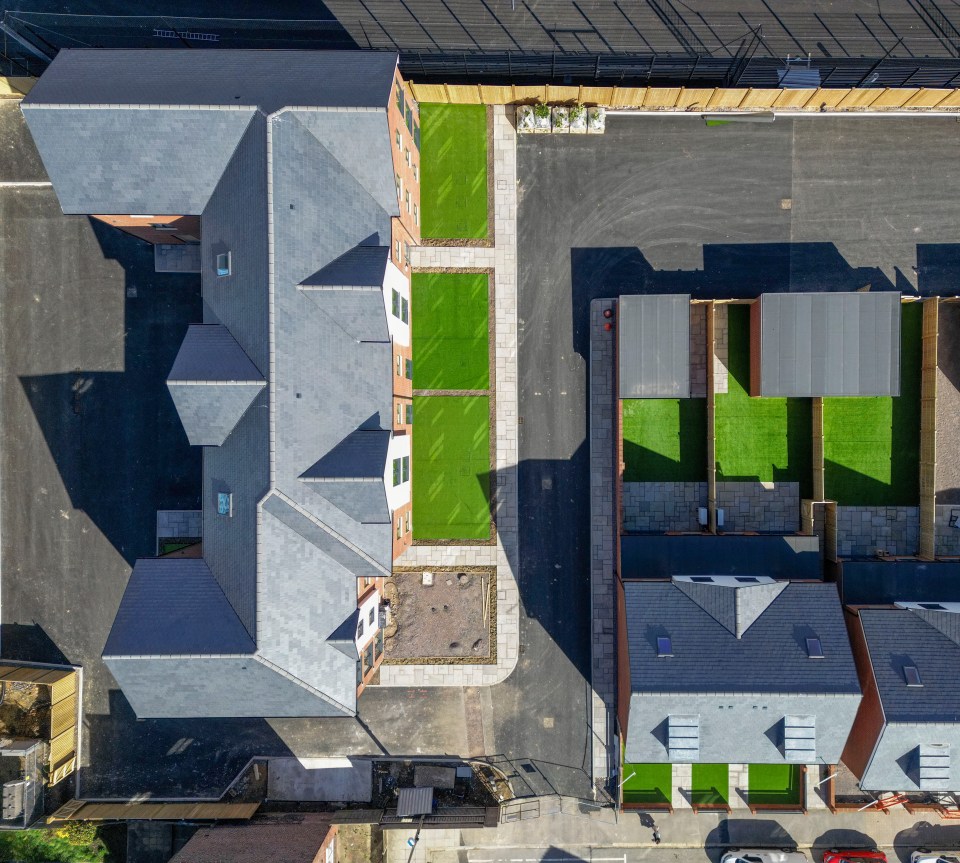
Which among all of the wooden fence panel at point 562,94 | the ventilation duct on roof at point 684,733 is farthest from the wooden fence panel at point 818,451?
the wooden fence panel at point 562,94

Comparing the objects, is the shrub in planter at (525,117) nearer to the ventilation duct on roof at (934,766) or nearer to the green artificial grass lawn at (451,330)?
the green artificial grass lawn at (451,330)

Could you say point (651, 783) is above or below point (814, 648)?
below

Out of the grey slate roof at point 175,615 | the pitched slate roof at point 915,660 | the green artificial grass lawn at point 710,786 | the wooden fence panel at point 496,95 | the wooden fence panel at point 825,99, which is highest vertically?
the wooden fence panel at point 496,95

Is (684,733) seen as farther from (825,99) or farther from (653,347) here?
(825,99)

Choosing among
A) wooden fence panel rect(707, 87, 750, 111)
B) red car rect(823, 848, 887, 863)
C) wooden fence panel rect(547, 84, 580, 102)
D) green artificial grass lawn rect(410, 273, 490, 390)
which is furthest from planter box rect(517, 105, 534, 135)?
red car rect(823, 848, 887, 863)

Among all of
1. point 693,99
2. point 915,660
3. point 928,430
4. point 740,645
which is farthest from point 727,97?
point 915,660

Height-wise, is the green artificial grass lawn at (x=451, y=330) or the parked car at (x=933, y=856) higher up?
the green artificial grass lawn at (x=451, y=330)

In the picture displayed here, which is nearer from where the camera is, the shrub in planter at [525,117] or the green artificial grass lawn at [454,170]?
the shrub in planter at [525,117]
